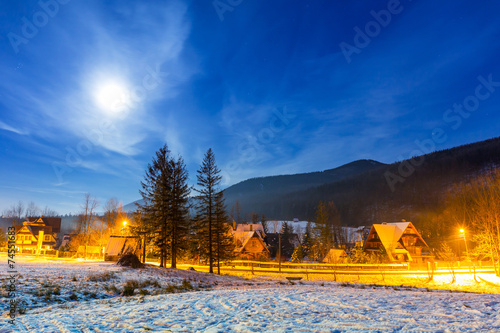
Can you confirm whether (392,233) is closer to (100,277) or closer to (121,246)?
(121,246)

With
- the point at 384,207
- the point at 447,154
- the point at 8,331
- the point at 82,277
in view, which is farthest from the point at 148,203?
the point at 447,154

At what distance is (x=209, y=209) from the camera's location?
29828mm

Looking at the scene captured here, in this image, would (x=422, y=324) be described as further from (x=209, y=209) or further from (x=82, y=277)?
(x=209, y=209)

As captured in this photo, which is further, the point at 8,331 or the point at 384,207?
the point at 384,207

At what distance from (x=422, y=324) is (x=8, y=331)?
9.48 m

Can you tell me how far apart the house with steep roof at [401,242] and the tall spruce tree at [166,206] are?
40.5 meters

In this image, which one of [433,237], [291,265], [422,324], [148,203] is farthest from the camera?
[433,237]

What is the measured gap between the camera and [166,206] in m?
27.6

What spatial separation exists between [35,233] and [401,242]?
93.8 m

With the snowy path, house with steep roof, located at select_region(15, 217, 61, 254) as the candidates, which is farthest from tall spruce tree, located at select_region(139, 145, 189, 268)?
house with steep roof, located at select_region(15, 217, 61, 254)

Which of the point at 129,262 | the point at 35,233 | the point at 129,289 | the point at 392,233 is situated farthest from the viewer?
the point at 35,233

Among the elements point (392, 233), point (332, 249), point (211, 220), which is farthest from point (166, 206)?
point (392, 233)

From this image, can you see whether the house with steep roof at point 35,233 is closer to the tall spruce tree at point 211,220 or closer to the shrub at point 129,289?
the tall spruce tree at point 211,220

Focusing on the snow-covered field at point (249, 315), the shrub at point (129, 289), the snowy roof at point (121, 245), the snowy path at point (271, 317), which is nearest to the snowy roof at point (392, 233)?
the snowy roof at point (121, 245)
